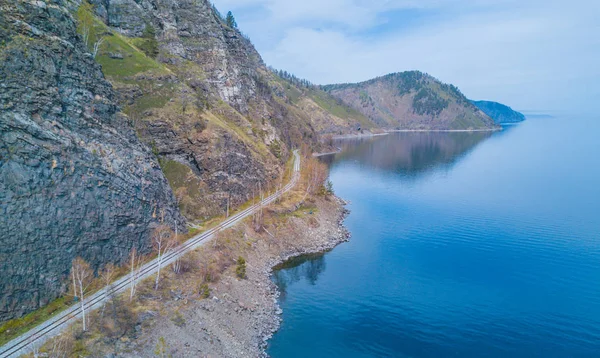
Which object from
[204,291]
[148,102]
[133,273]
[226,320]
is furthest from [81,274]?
[148,102]

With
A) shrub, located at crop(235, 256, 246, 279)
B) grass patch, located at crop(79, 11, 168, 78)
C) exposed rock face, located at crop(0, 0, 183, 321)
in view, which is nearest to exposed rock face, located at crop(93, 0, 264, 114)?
grass patch, located at crop(79, 11, 168, 78)

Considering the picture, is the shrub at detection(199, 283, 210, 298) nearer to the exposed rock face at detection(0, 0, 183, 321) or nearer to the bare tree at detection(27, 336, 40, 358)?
the exposed rock face at detection(0, 0, 183, 321)

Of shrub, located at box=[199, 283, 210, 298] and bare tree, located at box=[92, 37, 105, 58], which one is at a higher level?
bare tree, located at box=[92, 37, 105, 58]

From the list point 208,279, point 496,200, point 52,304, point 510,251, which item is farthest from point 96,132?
point 496,200

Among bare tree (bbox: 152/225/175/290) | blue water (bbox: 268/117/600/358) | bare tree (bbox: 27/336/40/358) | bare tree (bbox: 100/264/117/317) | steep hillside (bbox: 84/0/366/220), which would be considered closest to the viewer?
bare tree (bbox: 27/336/40/358)

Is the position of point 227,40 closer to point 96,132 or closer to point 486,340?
point 96,132

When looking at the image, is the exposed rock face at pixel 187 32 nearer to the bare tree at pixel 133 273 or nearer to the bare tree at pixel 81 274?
the bare tree at pixel 133 273
